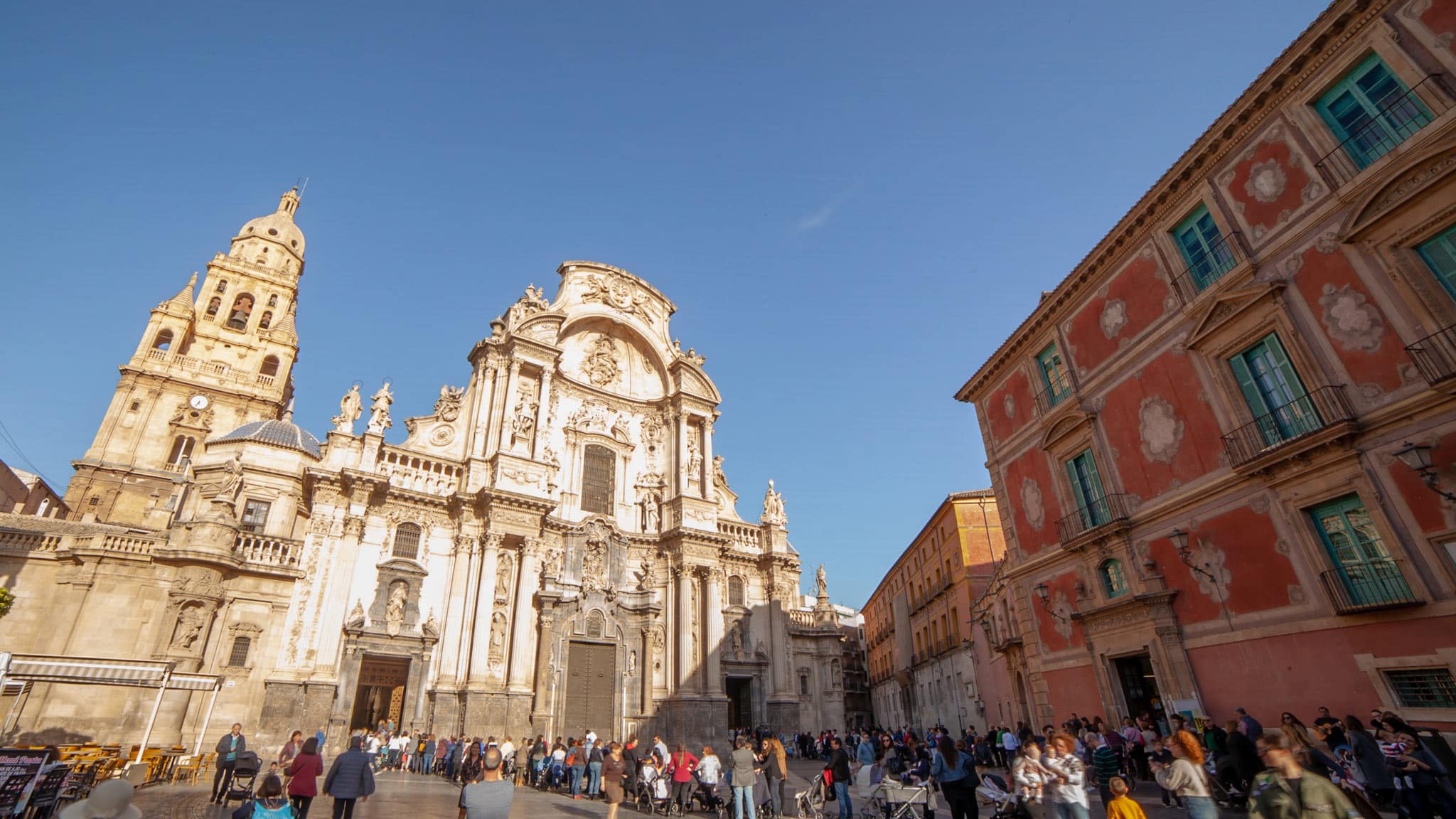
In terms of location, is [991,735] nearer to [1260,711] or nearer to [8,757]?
[1260,711]

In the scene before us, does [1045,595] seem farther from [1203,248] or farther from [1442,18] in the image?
[1442,18]

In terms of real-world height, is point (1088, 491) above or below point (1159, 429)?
below

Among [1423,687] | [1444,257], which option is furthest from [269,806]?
[1444,257]

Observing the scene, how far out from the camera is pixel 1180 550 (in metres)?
13.4

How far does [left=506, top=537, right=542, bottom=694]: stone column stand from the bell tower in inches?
562

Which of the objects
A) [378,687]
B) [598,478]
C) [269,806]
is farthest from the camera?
[598,478]

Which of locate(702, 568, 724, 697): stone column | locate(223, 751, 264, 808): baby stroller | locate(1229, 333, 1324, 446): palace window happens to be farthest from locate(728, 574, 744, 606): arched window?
locate(1229, 333, 1324, 446): palace window

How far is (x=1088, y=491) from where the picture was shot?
16469 mm

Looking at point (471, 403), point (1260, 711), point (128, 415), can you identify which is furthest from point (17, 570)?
point (1260, 711)

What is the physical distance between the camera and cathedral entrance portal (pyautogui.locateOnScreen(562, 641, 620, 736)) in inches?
883

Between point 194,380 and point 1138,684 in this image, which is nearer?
point 1138,684

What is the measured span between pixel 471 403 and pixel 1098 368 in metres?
20.8

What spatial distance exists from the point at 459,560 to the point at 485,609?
1.83 m

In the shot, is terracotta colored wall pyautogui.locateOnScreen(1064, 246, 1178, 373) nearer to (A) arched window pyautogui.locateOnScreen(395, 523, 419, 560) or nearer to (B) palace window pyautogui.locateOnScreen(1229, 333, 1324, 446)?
(B) palace window pyautogui.locateOnScreen(1229, 333, 1324, 446)
